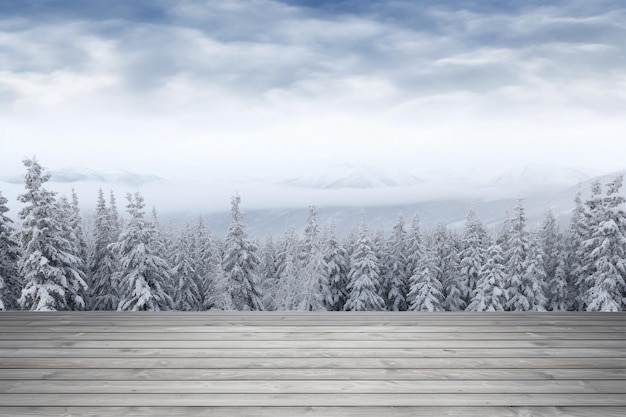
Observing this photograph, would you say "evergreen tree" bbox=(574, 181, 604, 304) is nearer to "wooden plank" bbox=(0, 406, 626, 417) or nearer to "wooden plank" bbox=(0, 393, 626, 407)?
"wooden plank" bbox=(0, 393, 626, 407)

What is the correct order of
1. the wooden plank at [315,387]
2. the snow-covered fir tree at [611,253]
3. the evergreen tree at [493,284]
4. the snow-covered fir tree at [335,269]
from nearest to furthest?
the wooden plank at [315,387] < the snow-covered fir tree at [611,253] < the evergreen tree at [493,284] < the snow-covered fir tree at [335,269]

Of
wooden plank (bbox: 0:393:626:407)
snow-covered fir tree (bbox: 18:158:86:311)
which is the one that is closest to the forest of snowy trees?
snow-covered fir tree (bbox: 18:158:86:311)

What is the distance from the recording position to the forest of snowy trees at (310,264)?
20.8 m

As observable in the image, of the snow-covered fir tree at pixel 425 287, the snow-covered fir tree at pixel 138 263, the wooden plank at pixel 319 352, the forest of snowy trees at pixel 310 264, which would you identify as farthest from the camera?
the snow-covered fir tree at pixel 425 287

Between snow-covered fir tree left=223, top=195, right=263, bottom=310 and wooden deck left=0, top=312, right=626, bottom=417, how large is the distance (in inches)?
902

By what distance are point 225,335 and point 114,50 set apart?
22979 millimetres

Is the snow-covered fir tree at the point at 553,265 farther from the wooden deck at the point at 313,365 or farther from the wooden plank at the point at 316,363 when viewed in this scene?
the wooden plank at the point at 316,363

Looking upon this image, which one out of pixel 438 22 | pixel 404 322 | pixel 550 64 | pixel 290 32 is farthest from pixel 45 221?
pixel 550 64

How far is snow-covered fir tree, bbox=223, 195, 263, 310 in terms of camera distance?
2747cm

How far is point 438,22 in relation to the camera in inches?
765

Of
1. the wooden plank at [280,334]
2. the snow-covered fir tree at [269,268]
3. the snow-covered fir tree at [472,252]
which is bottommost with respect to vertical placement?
the snow-covered fir tree at [269,268]

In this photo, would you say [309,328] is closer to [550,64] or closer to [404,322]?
[404,322]

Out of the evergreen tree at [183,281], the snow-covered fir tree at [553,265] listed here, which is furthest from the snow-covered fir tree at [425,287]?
the evergreen tree at [183,281]

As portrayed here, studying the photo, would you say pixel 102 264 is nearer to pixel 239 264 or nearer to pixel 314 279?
pixel 239 264
